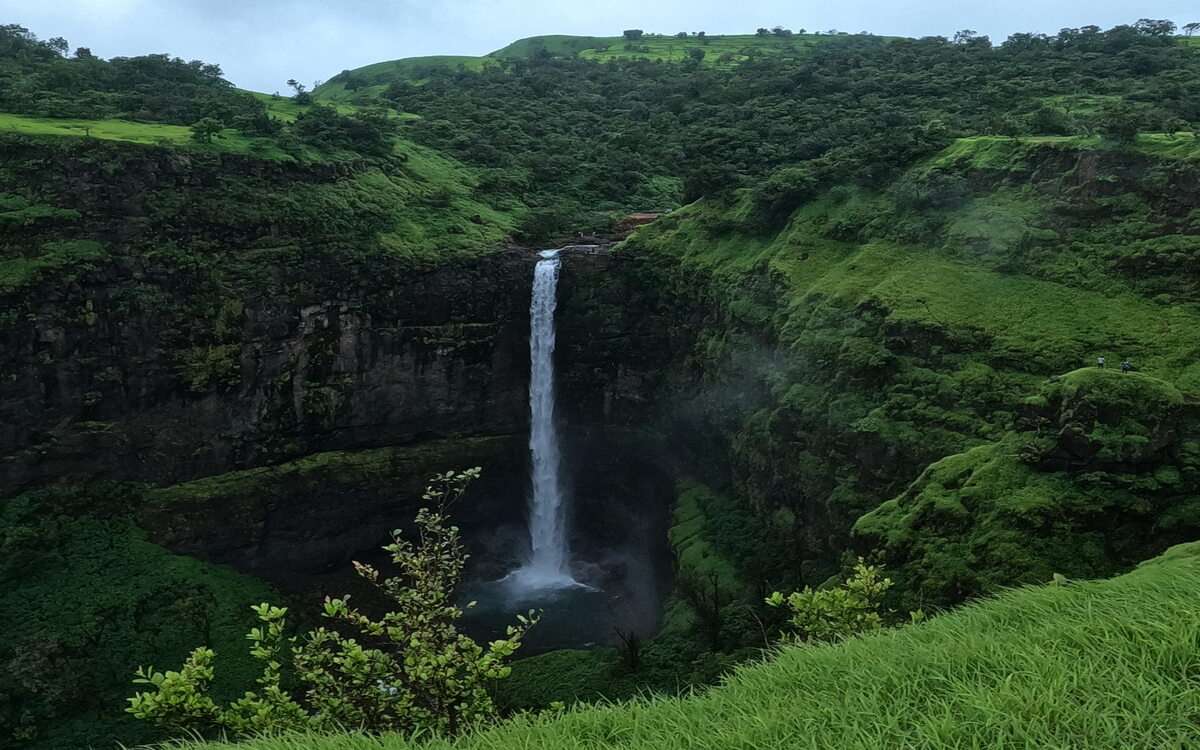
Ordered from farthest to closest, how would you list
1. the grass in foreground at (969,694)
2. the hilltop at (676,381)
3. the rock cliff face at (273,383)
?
the rock cliff face at (273,383) < the hilltop at (676,381) < the grass in foreground at (969,694)

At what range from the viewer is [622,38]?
105 meters

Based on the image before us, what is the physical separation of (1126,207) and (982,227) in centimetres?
360

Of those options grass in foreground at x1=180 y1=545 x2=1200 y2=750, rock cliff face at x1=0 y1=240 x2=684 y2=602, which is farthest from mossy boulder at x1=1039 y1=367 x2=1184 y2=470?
rock cliff face at x1=0 y1=240 x2=684 y2=602

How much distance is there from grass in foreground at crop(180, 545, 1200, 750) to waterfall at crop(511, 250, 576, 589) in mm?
28776

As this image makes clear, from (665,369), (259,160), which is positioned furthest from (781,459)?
(259,160)

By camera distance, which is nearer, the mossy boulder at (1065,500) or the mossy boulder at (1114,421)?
the mossy boulder at (1065,500)

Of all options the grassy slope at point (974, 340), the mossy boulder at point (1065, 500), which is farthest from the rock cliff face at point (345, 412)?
the mossy boulder at point (1065, 500)

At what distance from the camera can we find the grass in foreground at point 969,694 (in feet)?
16.9

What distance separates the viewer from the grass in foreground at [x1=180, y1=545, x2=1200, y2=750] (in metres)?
5.16

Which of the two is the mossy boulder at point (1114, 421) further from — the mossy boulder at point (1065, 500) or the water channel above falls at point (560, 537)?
the water channel above falls at point (560, 537)

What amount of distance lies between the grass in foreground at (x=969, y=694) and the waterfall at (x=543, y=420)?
1133 inches

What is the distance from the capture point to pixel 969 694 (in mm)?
5586

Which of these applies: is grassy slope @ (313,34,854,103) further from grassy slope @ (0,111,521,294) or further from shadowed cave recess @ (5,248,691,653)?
shadowed cave recess @ (5,248,691,653)

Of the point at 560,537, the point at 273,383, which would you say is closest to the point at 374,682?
the point at 273,383
